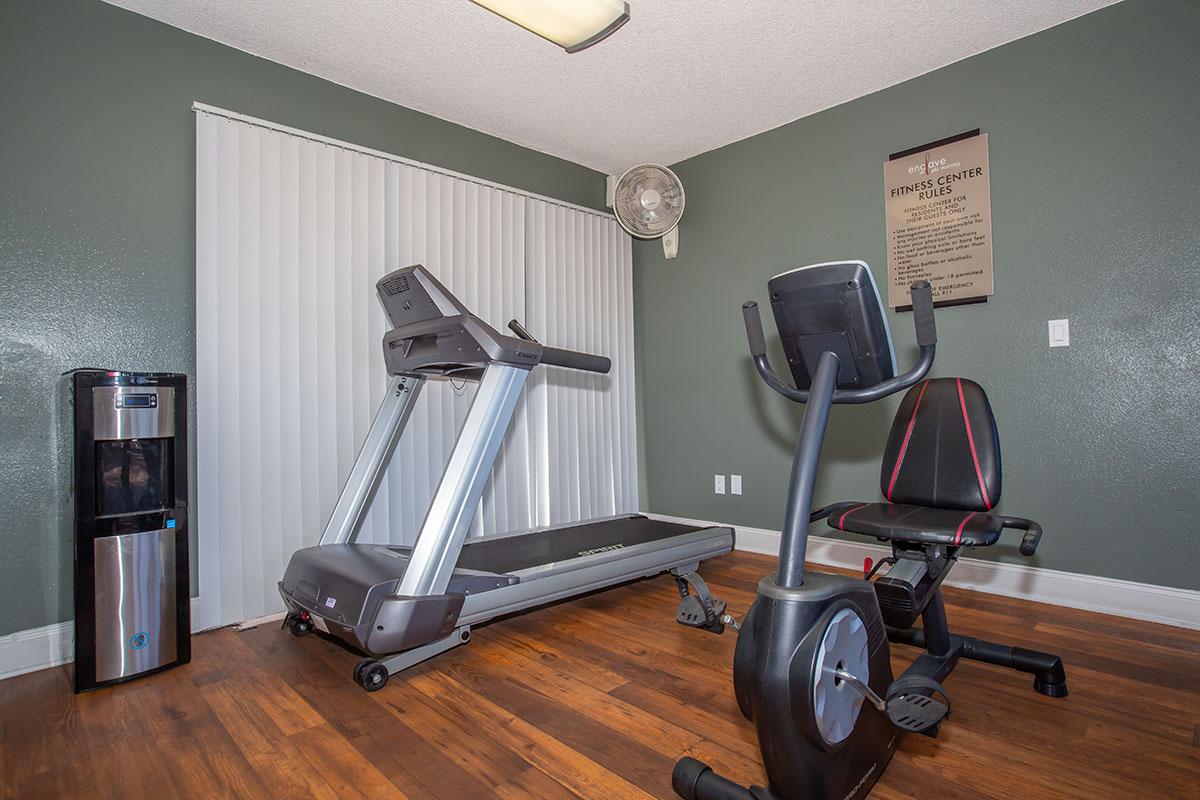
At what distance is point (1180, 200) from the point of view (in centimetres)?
220

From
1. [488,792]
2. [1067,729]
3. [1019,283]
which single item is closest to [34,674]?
[488,792]

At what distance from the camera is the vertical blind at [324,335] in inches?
91.8

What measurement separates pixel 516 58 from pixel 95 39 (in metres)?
1.54

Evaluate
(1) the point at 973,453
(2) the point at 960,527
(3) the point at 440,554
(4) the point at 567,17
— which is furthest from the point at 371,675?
(4) the point at 567,17

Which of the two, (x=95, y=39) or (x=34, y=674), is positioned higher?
(x=95, y=39)

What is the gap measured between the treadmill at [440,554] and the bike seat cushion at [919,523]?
2.04 feet

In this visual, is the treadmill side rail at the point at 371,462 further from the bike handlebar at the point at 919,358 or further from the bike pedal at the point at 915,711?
the bike pedal at the point at 915,711

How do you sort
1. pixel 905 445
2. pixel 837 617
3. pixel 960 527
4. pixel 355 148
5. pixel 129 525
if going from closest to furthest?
pixel 837 617 < pixel 960 527 < pixel 129 525 < pixel 905 445 < pixel 355 148

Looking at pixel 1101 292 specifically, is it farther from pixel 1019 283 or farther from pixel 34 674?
pixel 34 674

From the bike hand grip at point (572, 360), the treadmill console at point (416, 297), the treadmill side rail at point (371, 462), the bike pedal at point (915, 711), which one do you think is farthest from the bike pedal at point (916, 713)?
the treadmill side rail at point (371, 462)

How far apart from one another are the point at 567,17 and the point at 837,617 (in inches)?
85.8

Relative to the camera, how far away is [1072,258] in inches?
95.3

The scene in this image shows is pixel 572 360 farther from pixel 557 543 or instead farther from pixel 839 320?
pixel 839 320

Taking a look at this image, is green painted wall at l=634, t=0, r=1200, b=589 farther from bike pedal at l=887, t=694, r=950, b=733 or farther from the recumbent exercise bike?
bike pedal at l=887, t=694, r=950, b=733
